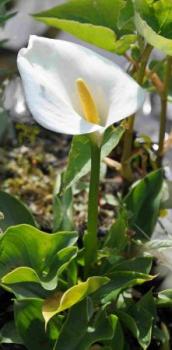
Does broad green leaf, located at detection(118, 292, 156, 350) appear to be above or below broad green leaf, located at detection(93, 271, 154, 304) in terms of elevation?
below

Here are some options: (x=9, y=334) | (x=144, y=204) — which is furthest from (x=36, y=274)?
(x=144, y=204)

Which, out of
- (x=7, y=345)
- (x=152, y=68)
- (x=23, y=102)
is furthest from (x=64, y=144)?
(x=7, y=345)

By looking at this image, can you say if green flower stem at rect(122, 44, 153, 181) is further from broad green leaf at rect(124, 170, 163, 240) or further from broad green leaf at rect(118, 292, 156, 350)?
broad green leaf at rect(118, 292, 156, 350)

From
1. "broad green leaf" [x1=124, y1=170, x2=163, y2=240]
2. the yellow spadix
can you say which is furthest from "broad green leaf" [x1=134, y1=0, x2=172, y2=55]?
"broad green leaf" [x1=124, y1=170, x2=163, y2=240]

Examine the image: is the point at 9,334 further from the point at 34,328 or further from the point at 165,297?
the point at 165,297

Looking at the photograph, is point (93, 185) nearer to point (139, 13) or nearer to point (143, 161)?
point (139, 13)

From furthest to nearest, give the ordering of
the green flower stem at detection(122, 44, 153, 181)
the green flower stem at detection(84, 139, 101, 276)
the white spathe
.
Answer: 1. the green flower stem at detection(122, 44, 153, 181)
2. the green flower stem at detection(84, 139, 101, 276)
3. the white spathe
